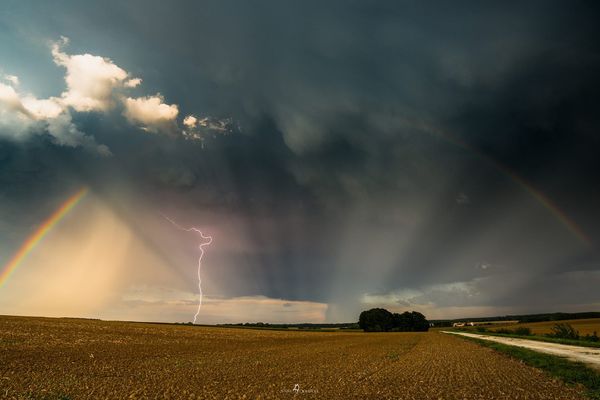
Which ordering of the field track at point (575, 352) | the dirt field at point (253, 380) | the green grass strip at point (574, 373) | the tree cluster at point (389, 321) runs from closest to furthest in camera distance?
the dirt field at point (253, 380)
the green grass strip at point (574, 373)
the field track at point (575, 352)
the tree cluster at point (389, 321)

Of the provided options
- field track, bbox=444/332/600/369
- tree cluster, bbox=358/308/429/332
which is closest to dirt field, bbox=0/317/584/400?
field track, bbox=444/332/600/369

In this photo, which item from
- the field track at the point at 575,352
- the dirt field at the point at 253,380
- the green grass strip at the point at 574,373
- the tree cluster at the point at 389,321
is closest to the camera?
the dirt field at the point at 253,380

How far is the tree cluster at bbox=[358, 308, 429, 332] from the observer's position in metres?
152

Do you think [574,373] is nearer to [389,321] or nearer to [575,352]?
[575,352]

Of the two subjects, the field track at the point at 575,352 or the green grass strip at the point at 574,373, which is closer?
the green grass strip at the point at 574,373

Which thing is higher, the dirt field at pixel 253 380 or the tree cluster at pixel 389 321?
the tree cluster at pixel 389 321

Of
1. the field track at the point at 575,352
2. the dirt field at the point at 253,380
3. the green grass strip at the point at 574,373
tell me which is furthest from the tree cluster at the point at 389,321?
the dirt field at the point at 253,380

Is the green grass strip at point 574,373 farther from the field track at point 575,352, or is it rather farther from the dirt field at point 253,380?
the field track at point 575,352

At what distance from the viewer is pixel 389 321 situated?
154625mm

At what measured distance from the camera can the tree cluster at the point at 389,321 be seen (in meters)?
152

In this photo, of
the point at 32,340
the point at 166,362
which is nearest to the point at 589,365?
the point at 166,362

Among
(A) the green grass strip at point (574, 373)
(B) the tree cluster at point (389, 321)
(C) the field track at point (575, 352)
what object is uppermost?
(B) the tree cluster at point (389, 321)

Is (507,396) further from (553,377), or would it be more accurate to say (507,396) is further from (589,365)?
(589,365)

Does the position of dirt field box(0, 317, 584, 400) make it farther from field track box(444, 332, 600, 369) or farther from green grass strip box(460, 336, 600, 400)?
field track box(444, 332, 600, 369)
